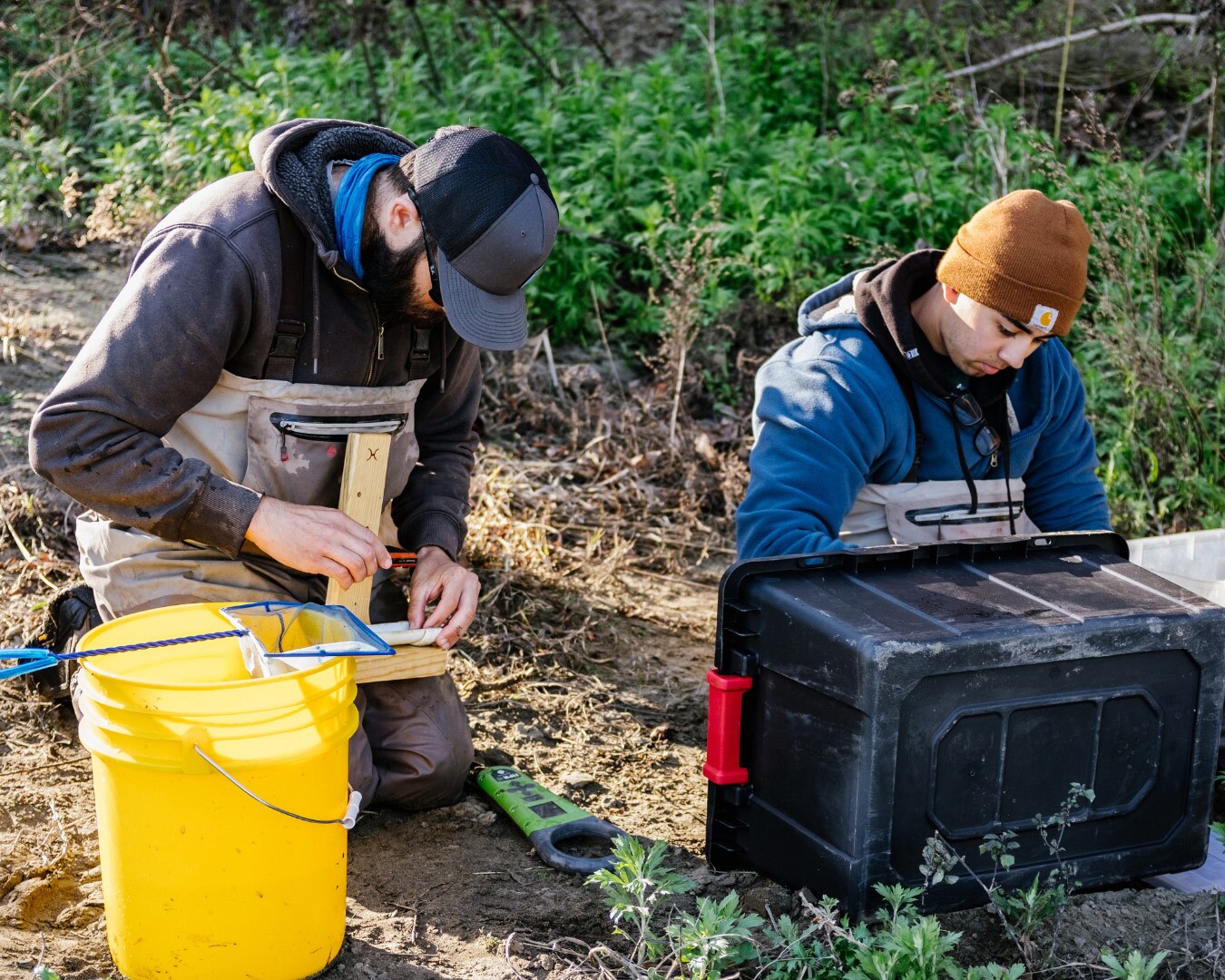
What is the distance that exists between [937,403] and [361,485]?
1432mm

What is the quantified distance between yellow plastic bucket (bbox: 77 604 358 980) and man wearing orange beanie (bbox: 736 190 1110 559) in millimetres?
1178

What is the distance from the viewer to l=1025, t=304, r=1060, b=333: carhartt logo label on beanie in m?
2.99

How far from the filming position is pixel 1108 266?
4.67 metres

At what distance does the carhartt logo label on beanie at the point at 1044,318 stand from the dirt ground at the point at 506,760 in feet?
4.17

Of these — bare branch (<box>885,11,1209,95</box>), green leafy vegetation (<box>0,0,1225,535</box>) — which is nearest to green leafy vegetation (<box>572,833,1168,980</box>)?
green leafy vegetation (<box>0,0,1225,535</box>)

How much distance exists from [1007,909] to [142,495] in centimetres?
Answer: 187

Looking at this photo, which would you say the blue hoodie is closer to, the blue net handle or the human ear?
the human ear

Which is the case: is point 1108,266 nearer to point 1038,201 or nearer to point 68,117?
point 1038,201

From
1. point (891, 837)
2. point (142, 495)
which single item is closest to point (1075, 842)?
point (891, 837)

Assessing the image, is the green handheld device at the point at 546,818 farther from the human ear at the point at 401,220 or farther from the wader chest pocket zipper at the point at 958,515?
the human ear at the point at 401,220

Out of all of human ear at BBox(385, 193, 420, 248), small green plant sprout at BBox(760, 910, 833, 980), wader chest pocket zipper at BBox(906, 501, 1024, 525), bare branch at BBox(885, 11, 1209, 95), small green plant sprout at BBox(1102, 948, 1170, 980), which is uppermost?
bare branch at BBox(885, 11, 1209, 95)

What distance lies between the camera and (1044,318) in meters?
3.01

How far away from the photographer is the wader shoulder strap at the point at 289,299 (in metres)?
2.75

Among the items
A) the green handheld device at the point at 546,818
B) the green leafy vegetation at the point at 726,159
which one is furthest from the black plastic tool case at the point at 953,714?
the green leafy vegetation at the point at 726,159
